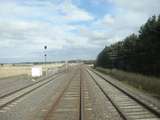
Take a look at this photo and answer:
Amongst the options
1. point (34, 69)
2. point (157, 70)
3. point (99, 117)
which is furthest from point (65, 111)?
point (34, 69)

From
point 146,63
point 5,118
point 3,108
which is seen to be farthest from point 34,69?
point 5,118

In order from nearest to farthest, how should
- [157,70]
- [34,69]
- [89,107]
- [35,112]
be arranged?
[35,112], [89,107], [157,70], [34,69]

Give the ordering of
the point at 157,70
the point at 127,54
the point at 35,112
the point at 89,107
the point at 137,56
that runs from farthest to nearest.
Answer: the point at 127,54 < the point at 137,56 < the point at 157,70 < the point at 89,107 < the point at 35,112

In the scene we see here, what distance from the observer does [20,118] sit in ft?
47.3

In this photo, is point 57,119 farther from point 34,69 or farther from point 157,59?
point 34,69

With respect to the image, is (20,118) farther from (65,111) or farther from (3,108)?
(3,108)

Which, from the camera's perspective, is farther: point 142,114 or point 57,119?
point 142,114

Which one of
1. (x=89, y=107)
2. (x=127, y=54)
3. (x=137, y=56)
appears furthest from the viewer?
(x=127, y=54)

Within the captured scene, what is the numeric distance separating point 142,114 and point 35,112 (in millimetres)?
4194

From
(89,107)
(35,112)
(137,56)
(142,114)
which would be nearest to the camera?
(142,114)

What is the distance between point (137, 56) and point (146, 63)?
22.6 ft

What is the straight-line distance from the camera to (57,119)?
1392cm

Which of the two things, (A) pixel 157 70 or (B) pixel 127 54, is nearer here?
(A) pixel 157 70

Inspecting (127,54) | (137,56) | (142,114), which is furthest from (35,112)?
(127,54)
